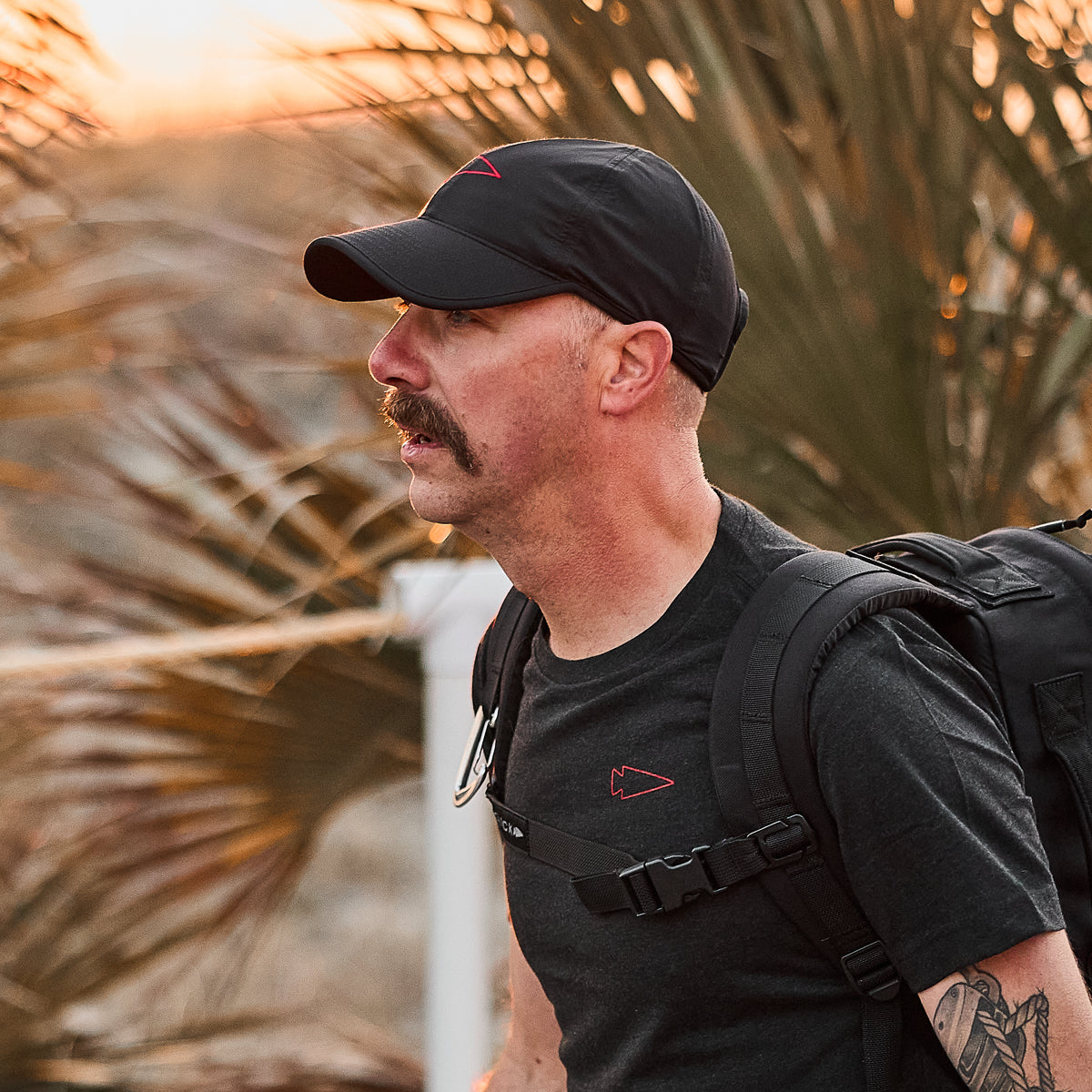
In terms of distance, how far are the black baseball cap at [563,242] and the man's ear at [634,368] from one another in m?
0.02

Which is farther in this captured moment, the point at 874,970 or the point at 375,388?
the point at 375,388

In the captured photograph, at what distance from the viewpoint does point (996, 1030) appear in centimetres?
79

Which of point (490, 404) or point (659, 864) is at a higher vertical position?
point (490, 404)

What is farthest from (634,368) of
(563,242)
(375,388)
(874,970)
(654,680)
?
(375,388)

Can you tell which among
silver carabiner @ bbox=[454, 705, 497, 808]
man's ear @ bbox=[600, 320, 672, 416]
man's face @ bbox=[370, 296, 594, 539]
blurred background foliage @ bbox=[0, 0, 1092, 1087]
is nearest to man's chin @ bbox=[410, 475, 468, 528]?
man's face @ bbox=[370, 296, 594, 539]

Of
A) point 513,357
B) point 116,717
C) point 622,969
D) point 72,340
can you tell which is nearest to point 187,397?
point 72,340

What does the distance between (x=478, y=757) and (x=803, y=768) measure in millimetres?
387

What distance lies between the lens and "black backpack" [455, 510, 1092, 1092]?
2.74 ft

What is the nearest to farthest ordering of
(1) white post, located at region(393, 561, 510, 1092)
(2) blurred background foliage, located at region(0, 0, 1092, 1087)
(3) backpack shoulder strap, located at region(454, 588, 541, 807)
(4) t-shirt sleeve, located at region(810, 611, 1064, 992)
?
(4) t-shirt sleeve, located at region(810, 611, 1064, 992), (3) backpack shoulder strap, located at region(454, 588, 541, 807), (2) blurred background foliage, located at region(0, 0, 1092, 1087), (1) white post, located at region(393, 561, 510, 1092)

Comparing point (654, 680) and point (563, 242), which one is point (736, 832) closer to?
point (654, 680)

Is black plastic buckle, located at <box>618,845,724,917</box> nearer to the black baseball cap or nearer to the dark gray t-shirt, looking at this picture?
the dark gray t-shirt

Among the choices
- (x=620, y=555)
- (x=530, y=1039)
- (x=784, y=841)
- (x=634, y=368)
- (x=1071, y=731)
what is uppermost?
(x=634, y=368)

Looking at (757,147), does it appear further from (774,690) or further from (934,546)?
(774,690)

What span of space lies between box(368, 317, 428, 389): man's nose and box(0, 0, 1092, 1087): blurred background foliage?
520 millimetres
